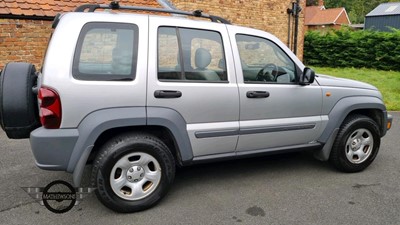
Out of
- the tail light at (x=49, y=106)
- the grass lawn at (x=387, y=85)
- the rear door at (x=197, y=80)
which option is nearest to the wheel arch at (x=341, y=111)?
the rear door at (x=197, y=80)

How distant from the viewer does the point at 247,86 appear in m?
3.37

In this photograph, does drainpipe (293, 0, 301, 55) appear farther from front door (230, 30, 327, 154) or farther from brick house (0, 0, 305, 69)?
front door (230, 30, 327, 154)

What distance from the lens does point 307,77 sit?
11.7ft

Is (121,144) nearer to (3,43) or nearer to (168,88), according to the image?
(168,88)

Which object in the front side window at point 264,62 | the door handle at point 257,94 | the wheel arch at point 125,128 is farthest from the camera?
the front side window at point 264,62

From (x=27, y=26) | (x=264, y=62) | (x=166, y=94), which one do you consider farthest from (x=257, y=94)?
(x=27, y=26)

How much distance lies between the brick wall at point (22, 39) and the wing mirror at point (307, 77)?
21.4 feet

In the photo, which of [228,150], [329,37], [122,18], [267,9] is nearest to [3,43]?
[122,18]

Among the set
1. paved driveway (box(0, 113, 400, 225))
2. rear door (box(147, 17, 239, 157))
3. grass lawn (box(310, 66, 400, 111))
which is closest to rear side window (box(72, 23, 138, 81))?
rear door (box(147, 17, 239, 157))

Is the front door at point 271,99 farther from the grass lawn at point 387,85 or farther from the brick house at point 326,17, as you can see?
the brick house at point 326,17

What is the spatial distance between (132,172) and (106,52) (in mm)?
1126

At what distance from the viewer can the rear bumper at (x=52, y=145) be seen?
2.76 metres

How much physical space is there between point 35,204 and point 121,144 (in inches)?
44.6

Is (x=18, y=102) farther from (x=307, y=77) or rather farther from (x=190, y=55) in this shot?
(x=307, y=77)
